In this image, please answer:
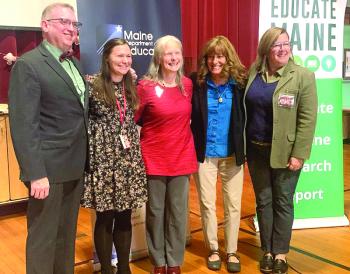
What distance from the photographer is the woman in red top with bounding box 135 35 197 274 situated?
2.35 m

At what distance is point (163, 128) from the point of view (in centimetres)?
237

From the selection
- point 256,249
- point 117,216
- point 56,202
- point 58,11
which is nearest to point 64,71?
point 58,11

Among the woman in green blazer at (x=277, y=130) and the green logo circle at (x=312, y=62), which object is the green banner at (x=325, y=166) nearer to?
the green logo circle at (x=312, y=62)

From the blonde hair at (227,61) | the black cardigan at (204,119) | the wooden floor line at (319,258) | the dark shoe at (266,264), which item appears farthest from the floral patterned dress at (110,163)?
the wooden floor line at (319,258)

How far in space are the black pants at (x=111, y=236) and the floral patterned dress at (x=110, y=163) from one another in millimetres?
119

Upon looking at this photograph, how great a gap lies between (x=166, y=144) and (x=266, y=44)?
82 centimetres

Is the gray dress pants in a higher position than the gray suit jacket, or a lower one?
lower

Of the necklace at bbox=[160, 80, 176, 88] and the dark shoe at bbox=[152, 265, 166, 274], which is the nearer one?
the necklace at bbox=[160, 80, 176, 88]

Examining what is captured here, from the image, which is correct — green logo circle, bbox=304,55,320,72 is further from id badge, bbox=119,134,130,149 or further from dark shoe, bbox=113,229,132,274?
dark shoe, bbox=113,229,132,274

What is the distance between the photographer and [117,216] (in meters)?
2.36

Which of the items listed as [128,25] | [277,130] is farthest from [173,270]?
[128,25]

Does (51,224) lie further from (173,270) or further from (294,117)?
(294,117)

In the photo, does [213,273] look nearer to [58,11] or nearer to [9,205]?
[58,11]

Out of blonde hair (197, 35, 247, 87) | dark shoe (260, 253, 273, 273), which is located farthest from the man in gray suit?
dark shoe (260, 253, 273, 273)
